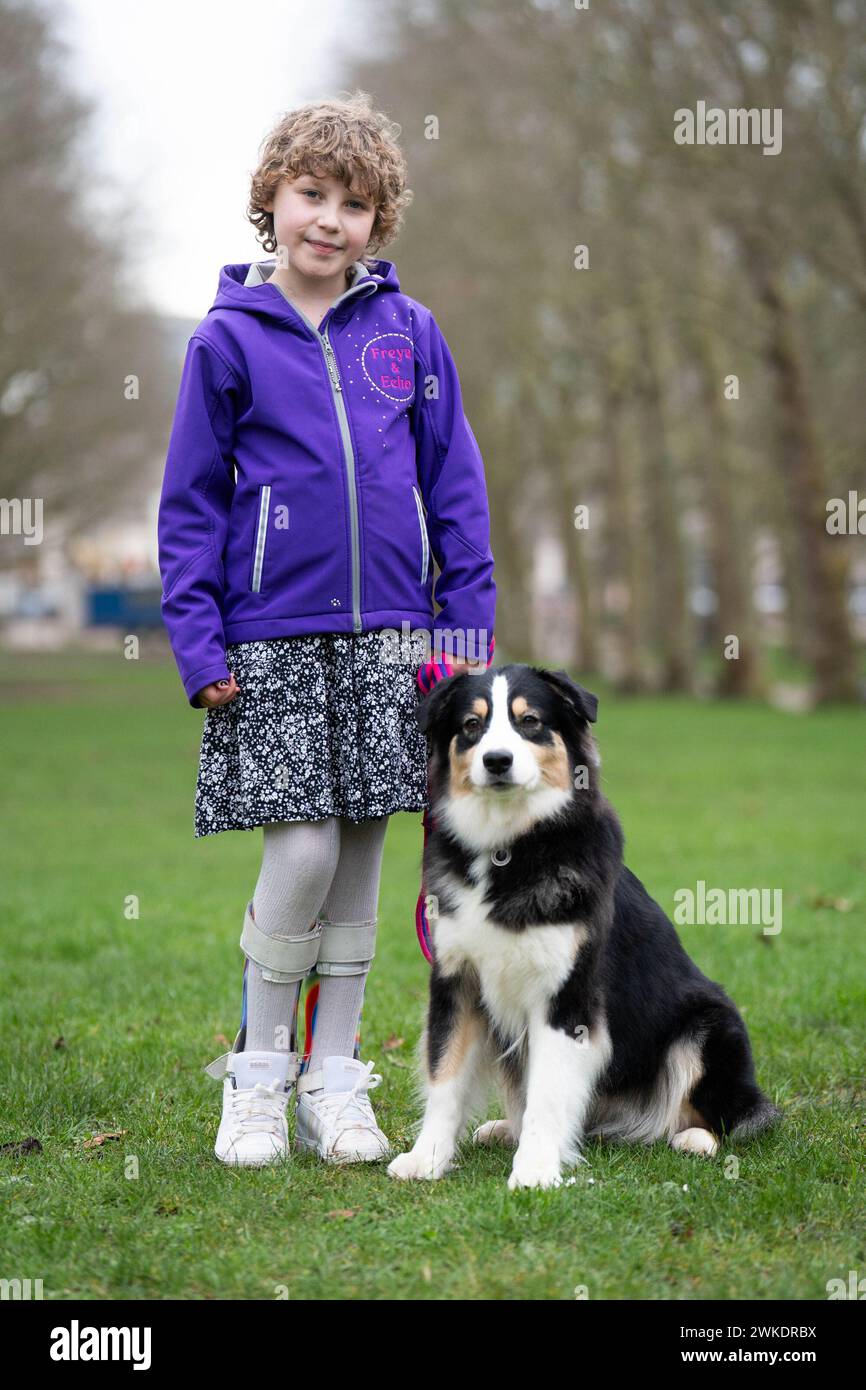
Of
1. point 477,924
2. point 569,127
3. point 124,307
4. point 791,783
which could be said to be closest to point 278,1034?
point 477,924

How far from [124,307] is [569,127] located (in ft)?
44.8

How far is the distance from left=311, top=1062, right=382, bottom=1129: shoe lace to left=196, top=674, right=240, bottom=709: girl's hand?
121cm

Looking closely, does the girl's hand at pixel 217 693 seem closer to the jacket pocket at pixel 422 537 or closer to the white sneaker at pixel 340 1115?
the jacket pocket at pixel 422 537

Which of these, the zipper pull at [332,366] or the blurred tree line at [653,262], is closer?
the zipper pull at [332,366]

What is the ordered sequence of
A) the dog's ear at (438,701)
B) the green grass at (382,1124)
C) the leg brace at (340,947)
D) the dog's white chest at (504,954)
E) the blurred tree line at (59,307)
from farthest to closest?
1. the blurred tree line at (59,307)
2. the leg brace at (340,947)
3. the dog's ear at (438,701)
4. the dog's white chest at (504,954)
5. the green grass at (382,1124)

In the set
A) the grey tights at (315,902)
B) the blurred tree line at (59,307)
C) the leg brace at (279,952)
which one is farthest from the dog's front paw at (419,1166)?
the blurred tree line at (59,307)

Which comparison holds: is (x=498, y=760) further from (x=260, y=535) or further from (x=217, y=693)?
(x=260, y=535)

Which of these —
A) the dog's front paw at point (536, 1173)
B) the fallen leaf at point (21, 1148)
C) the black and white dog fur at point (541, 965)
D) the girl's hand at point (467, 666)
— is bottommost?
the fallen leaf at point (21, 1148)

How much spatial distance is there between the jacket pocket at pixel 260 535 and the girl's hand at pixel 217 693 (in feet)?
0.90

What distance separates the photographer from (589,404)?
33.1 meters

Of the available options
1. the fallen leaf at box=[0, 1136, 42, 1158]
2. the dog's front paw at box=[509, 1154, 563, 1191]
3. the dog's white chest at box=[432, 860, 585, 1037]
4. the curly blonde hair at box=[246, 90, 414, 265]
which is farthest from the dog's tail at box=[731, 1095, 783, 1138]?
the curly blonde hair at box=[246, 90, 414, 265]

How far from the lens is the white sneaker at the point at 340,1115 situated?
4.09m
